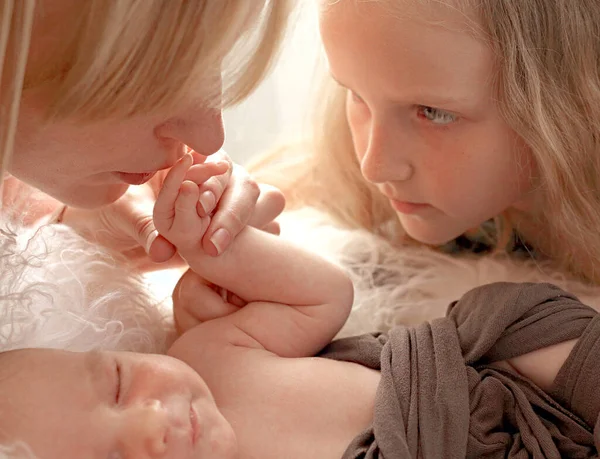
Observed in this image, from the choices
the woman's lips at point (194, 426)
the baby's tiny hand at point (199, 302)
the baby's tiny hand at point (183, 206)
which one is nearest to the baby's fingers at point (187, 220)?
the baby's tiny hand at point (183, 206)

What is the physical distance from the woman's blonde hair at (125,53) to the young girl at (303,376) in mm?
187

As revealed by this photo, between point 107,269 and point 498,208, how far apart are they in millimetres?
567

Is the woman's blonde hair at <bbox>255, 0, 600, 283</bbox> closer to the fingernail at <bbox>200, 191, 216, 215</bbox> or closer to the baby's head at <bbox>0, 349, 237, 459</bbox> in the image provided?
the fingernail at <bbox>200, 191, 216, 215</bbox>

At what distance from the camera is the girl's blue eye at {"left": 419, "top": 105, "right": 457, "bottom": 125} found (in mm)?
1160

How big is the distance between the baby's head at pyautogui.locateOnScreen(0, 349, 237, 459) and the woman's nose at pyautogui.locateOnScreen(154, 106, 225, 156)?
9.8 inches

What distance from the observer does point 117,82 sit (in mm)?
837

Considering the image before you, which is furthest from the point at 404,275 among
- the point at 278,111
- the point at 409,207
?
the point at 278,111

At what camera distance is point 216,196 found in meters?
1.11

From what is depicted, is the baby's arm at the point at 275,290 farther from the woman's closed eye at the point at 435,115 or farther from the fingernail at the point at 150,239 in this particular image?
the woman's closed eye at the point at 435,115

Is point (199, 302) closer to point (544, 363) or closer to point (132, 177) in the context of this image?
point (132, 177)

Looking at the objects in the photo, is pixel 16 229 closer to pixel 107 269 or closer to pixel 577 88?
pixel 107 269

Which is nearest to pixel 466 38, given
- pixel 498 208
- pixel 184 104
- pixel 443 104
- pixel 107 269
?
pixel 443 104

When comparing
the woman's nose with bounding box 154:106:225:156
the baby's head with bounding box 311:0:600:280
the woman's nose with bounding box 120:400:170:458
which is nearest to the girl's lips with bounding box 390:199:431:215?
the baby's head with bounding box 311:0:600:280

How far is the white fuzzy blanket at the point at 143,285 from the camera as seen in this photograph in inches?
41.7
